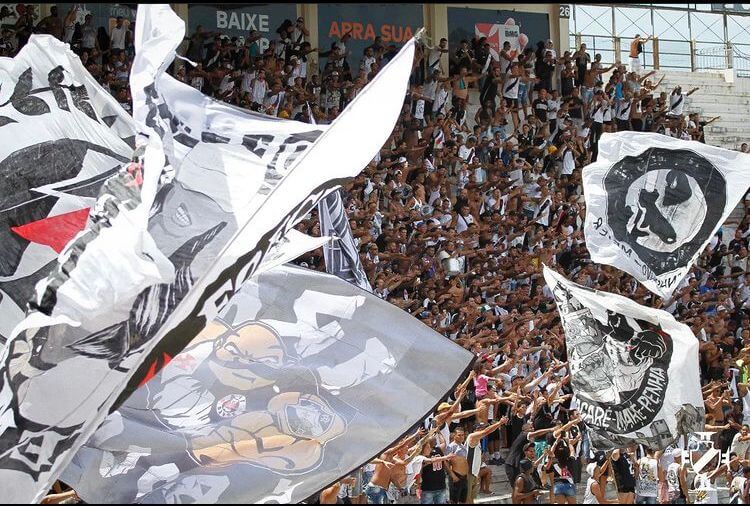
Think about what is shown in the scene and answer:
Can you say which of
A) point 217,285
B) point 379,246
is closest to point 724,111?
point 379,246

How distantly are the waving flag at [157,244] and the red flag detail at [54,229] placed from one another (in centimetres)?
174

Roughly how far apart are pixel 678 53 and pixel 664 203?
1594 centimetres

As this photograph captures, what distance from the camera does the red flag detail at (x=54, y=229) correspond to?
31.0 feet

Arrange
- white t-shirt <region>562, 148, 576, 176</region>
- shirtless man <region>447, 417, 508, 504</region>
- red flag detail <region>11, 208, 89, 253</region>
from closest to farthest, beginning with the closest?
1. red flag detail <region>11, 208, 89, 253</region>
2. shirtless man <region>447, 417, 508, 504</region>
3. white t-shirt <region>562, 148, 576, 176</region>

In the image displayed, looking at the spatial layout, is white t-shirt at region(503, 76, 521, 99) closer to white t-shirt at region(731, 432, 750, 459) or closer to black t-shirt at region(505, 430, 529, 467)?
white t-shirt at region(731, 432, 750, 459)

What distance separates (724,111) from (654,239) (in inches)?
608

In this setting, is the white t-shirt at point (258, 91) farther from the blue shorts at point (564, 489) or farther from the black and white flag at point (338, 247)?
the blue shorts at point (564, 489)

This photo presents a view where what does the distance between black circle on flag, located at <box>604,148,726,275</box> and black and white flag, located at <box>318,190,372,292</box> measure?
287 centimetres

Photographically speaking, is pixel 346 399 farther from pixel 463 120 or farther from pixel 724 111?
pixel 724 111

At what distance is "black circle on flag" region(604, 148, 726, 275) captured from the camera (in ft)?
40.9

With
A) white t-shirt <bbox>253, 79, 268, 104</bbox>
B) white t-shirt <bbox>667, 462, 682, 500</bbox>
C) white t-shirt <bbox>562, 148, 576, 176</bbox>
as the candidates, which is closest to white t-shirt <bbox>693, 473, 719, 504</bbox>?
white t-shirt <bbox>667, 462, 682, 500</bbox>

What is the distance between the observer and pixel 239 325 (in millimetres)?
9000

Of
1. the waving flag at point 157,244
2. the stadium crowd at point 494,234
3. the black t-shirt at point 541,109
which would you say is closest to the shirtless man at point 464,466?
the stadium crowd at point 494,234

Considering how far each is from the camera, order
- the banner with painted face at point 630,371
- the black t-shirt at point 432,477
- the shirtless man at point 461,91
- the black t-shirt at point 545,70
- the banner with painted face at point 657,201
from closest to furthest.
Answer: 1. the banner with painted face at point 630,371
2. the banner with painted face at point 657,201
3. the black t-shirt at point 432,477
4. the shirtless man at point 461,91
5. the black t-shirt at point 545,70
